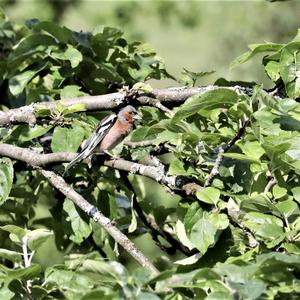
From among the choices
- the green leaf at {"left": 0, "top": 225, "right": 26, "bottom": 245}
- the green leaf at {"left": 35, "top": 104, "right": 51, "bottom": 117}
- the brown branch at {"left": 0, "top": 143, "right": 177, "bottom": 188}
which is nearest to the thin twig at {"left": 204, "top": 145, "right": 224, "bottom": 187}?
the brown branch at {"left": 0, "top": 143, "right": 177, "bottom": 188}

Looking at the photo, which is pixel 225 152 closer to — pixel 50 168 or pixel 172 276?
pixel 172 276

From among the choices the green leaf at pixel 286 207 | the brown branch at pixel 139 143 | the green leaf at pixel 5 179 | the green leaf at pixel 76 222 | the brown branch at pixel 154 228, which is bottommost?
the brown branch at pixel 154 228

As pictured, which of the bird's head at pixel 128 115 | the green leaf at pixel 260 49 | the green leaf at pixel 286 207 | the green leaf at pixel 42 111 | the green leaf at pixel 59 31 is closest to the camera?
the green leaf at pixel 286 207

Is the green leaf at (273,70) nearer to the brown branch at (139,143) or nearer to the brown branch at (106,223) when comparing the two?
the brown branch at (139,143)


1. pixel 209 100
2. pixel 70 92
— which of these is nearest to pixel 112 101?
pixel 70 92

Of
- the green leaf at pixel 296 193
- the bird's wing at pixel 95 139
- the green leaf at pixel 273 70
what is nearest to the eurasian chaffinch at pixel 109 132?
the bird's wing at pixel 95 139

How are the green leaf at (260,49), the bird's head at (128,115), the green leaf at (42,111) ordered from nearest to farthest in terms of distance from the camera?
1. the green leaf at (260,49)
2. the green leaf at (42,111)
3. the bird's head at (128,115)

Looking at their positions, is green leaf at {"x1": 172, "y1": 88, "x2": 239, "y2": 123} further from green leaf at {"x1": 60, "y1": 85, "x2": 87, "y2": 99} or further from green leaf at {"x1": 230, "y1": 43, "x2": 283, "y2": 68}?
green leaf at {"x1": 60, "y1": 85, "x2": 87, "y2": 99}

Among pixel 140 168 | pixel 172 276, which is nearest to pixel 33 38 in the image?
pixel 140 168

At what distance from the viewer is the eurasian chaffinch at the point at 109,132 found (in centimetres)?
241

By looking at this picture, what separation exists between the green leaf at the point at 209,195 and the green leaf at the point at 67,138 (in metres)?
0.67

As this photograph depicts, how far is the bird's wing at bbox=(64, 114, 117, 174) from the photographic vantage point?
2.25 metres

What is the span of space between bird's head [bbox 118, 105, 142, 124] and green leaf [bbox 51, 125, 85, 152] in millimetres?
179

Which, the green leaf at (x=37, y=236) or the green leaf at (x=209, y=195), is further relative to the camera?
the green leaf at (x=37, y=236)
